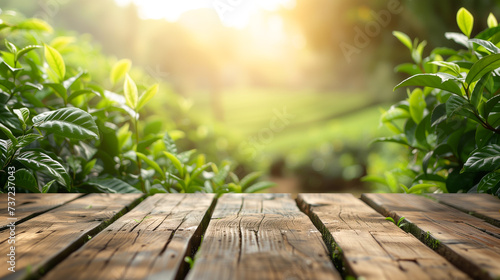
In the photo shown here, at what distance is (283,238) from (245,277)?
0.25m

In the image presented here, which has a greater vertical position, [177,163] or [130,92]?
[130,92]

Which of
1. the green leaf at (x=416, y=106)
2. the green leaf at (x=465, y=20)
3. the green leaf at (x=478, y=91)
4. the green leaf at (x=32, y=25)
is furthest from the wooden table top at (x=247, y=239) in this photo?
the green leaf at (x=32, y=25)

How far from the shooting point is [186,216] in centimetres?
112

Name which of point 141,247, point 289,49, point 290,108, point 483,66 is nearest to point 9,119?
point 141,247

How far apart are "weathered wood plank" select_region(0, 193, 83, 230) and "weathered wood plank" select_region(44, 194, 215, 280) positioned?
0.32m

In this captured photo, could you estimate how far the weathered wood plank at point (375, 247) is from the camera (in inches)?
27.5

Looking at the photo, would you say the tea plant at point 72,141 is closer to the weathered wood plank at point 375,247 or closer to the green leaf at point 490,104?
the weathered wood plank at point 375,247

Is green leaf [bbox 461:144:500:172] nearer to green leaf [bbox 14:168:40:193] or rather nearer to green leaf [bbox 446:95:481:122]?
green leaf [bbox 446:95:481:122]

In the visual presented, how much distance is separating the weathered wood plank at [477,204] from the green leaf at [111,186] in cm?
134

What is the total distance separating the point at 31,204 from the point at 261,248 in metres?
0.94

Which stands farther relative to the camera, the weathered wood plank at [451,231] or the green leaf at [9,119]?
the green leaf at [9,119]

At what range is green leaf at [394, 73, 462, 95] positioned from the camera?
1175mm

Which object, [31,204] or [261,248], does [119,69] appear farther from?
[261,248]

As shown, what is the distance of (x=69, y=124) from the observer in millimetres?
1323
